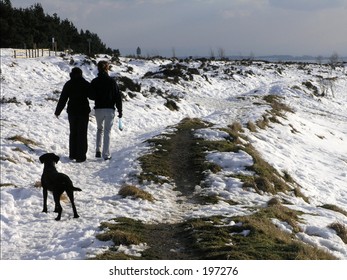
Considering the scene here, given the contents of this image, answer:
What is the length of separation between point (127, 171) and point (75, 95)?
284 centimetres

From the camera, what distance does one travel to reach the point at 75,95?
10586mm

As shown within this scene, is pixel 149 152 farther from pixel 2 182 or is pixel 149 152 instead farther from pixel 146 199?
pixel 2 182

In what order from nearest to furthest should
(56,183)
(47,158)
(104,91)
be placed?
(56,183) < (47,158) < (104,91)

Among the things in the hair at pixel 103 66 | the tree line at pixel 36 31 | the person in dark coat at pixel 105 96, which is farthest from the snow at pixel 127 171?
the tree line at pixel 36 31

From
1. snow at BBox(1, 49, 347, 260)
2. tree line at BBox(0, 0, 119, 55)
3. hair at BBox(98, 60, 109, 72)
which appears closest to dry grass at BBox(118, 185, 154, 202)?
snow at BBox(1, 49, 347, 260)

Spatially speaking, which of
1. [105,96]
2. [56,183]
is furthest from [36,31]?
[56,183]

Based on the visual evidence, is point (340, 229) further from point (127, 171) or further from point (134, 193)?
point (127, 171)

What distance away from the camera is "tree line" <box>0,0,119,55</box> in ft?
173

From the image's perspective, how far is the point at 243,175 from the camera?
12633 mm

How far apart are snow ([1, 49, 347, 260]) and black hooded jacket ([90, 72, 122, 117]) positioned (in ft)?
7.00

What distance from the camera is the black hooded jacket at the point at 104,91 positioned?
10.7m

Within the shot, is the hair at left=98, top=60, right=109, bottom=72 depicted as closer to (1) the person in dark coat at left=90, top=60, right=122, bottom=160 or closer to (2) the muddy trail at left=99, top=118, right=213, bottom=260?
(1) the person in dark coat at left=90, top=60, right=122, bottom=160
